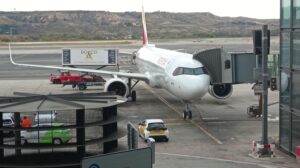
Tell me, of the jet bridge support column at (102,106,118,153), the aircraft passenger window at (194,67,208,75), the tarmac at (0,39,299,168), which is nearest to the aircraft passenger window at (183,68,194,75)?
the aircraft passenger window at (194,67,208,75)

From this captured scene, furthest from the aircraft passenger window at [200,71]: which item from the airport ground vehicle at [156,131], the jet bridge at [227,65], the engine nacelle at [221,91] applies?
the airport ground vehicle at [156,131]

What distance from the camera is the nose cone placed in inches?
1405

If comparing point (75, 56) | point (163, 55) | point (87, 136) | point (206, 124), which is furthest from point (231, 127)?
point (75, 56)

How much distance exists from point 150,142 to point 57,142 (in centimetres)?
279

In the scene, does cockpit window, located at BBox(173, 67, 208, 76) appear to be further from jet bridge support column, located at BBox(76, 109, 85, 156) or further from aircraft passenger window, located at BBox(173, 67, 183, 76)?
jet bridge support column, located at BBox(76, 109, 85, 156)

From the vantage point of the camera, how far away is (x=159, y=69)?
4338 cm

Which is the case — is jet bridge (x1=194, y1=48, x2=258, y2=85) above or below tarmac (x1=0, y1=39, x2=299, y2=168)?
above

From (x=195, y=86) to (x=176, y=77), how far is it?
2510mm

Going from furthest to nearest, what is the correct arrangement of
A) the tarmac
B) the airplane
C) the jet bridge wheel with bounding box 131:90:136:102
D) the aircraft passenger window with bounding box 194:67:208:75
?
1. the jet bridge wheel with bounding box 131:90:136:102
2. the aircraft passenger window with bounding box 194:67:208:75
3. the airplane
4. the tarmac

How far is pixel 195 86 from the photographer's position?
35.7 m

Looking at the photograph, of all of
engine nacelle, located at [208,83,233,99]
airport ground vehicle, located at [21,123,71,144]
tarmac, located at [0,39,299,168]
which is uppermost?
airport ground vehicle, located at [21,123,71,144]

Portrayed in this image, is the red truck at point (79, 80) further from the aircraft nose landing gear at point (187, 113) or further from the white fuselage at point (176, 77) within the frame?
the aircraft nose landing gear at point (187, 113)

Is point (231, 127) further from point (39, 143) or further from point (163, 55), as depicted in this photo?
point (39, 143)

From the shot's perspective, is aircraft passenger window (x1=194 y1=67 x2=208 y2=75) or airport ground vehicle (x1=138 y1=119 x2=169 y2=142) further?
aircraft passenger window (x1=194 y1=67 x2=208 y2=75)
